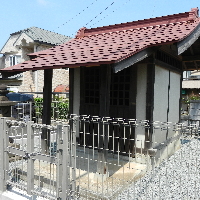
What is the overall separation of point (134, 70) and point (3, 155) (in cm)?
404

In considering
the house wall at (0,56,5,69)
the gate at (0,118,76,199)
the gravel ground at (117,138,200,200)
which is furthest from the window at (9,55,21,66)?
the gravel ground at (117,138,200,200)

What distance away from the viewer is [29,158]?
3795 mm

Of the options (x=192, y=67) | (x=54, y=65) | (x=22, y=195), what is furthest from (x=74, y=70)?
(x=192, y=67)

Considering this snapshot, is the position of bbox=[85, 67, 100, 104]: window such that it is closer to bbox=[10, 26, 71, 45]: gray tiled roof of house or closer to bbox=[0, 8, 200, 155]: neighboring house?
bbox=[0, 8, 200, 155]: neighboring house

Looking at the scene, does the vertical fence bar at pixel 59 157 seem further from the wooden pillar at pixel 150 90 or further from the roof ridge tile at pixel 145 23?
the roof ridge tile at pixel 145 23

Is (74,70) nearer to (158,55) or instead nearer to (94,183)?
(158,55)

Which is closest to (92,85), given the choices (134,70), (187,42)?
(134,70)

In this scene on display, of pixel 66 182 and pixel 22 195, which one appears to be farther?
pixel 22 195

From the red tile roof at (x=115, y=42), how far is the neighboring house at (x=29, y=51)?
543 inches

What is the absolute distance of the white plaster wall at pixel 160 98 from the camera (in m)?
6.54

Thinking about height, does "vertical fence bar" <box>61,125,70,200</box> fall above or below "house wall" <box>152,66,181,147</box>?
below

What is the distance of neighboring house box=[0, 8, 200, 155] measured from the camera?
512 centimetres

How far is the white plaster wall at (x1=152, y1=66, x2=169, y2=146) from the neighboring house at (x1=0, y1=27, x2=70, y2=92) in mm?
15714

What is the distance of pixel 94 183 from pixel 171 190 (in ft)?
5.50
